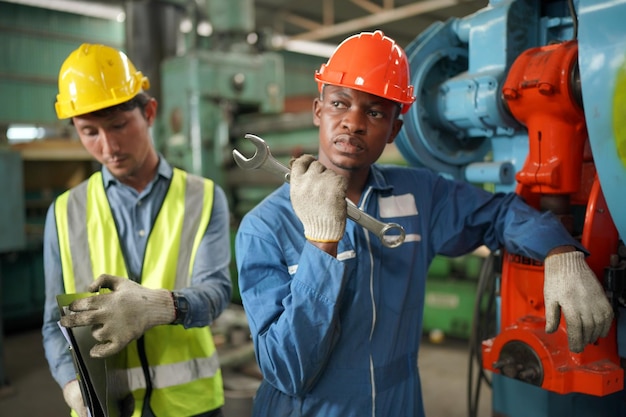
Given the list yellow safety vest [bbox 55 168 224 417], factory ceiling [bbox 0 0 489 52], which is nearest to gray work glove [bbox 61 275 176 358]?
yellow safety vest [bbox 55 168 224 417]

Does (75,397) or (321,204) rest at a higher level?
(321,204)

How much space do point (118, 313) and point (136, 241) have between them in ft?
0.94

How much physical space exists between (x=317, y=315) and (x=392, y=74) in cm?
51

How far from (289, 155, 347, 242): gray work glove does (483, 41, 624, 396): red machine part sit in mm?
427

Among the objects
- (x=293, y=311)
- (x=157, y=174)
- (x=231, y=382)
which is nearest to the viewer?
(x=293, y=311)

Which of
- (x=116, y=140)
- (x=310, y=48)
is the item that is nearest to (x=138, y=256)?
(x=116, y=140)

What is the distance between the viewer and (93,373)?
1.10 meters

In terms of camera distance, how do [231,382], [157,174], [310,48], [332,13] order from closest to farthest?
[157,174]
[231,382]
[332,13]
[310,48]

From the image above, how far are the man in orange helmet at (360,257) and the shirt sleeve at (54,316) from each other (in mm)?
501

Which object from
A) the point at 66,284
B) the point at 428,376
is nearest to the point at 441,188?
the point at 66,284

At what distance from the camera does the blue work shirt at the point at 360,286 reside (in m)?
0.97

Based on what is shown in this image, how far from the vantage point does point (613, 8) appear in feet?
2.84

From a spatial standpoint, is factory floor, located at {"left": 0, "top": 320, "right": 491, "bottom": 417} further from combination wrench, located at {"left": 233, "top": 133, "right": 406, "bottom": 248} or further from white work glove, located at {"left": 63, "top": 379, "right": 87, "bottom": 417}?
combination wrench, located at {"left": 233, "top": 133, "right": 406, "bottom": 248}

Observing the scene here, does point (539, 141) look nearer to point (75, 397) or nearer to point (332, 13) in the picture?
point (75, 397)
